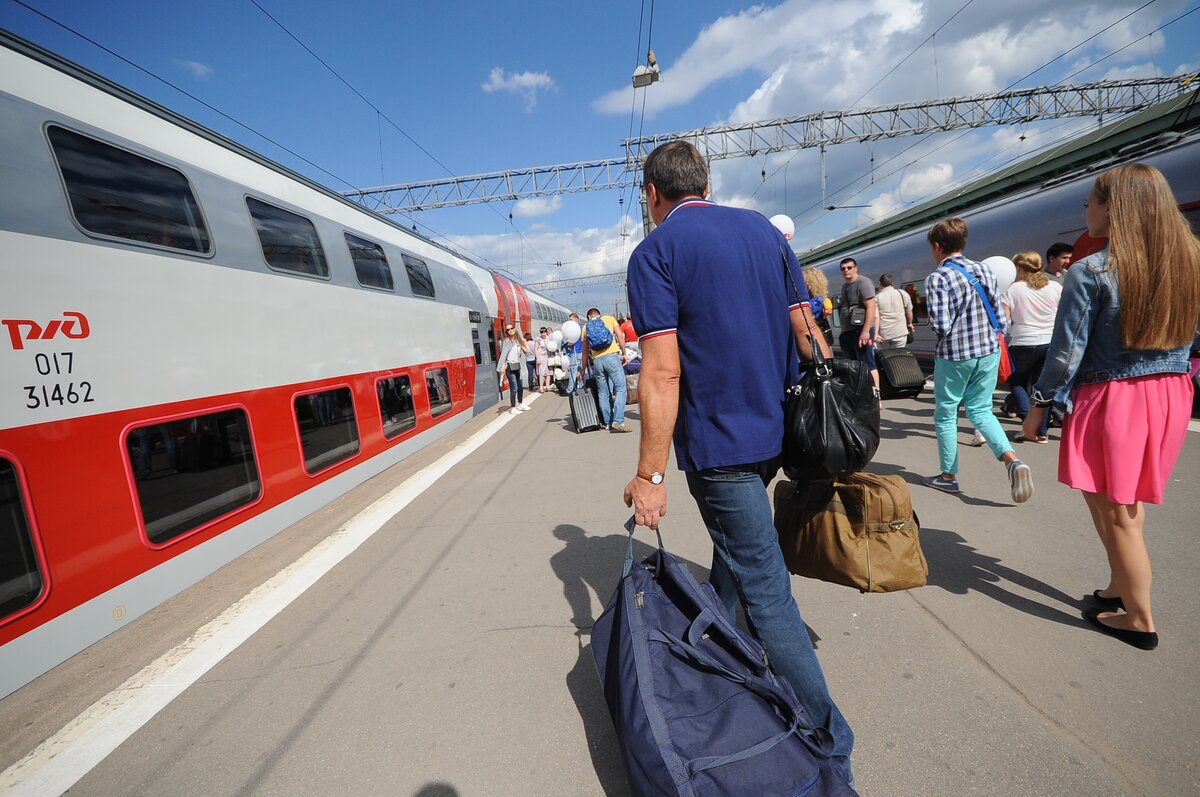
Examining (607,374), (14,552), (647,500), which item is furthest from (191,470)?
(607,374)

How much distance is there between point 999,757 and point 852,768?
1.50ft

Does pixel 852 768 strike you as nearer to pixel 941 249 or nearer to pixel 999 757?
pixel 999 757

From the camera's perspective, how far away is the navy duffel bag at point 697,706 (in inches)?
52.3

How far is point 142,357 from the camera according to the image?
3025 mm

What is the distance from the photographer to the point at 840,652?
226 cm

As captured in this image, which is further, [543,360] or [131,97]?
[543,360]

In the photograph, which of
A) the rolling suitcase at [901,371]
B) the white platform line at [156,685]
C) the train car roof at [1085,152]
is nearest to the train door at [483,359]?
the white platform line at [156,685]

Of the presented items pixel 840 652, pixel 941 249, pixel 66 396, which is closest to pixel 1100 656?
pixel 840 652

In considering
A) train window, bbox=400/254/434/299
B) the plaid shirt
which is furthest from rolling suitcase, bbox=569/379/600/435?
the plaid shirt

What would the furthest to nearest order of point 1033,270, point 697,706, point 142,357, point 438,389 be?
point 438,389
point 1033,270
point 142,357
point 697,706

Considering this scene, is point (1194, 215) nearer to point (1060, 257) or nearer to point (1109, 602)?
point (1060, 257)

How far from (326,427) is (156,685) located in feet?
8.75

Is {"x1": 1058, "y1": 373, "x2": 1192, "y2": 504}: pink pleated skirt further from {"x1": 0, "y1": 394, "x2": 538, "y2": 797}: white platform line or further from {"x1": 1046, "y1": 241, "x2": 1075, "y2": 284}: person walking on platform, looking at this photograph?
{"x1": 1046, "y1": 241, "x2": 1075, "y2": 284}: person walking on platform

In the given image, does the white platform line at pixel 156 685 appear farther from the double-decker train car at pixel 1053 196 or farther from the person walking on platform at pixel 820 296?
the double-decker train car at pixel 1053 196
